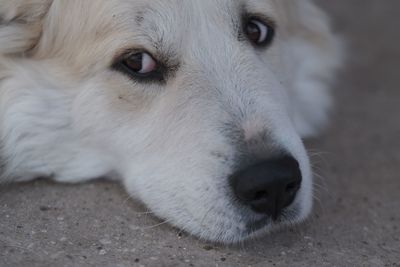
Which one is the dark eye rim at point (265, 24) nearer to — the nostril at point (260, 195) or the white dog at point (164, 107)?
the white dog at point (164, 107)

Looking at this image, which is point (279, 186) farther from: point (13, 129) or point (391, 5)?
point (391, 5)

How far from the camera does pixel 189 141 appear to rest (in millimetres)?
3836

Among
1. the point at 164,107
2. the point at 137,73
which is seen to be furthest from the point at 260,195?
the point at 137,73

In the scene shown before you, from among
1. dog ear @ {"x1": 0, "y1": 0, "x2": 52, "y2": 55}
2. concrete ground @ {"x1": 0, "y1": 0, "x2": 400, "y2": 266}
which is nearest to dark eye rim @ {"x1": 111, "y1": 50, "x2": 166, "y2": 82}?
dog ear @ {"x1": 0, "y1": 0, "x2": 52, "y2": 55}

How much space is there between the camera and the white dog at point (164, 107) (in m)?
3.72

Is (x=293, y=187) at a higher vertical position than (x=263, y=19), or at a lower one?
lower

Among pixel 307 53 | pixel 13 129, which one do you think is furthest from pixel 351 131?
pixel 13 129

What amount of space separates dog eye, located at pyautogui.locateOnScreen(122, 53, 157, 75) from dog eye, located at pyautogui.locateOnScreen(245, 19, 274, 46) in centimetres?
57

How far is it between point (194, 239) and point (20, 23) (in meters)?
1.51

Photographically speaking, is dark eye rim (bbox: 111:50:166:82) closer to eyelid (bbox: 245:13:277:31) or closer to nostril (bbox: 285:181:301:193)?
eyelid (bbox: 245:13:277:31)

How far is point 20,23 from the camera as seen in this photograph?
4.23 metres

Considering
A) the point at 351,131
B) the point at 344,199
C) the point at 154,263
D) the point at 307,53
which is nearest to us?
the point at 154,263

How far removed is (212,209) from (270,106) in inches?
24.5

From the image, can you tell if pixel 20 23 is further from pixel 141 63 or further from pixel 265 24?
pixel 265 24
